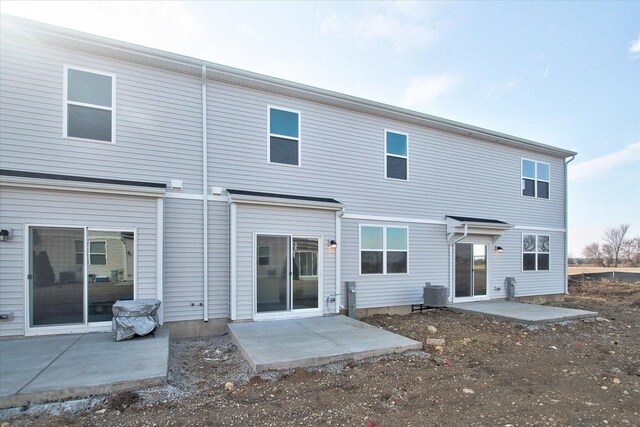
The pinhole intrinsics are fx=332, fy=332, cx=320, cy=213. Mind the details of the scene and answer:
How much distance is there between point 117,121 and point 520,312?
35.7 feet

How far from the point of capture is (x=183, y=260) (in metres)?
7.00

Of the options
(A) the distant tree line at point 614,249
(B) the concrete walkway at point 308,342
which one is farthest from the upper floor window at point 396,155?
(A) the distant tree line at point 614,249

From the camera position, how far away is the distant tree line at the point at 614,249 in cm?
3634

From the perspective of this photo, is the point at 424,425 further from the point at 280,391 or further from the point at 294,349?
the point at 294,349

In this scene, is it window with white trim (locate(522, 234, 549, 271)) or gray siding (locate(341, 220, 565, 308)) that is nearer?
gray siding (locate(341, 220, 565, 308))

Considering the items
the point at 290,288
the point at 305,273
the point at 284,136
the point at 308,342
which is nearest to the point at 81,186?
the point at 284,136

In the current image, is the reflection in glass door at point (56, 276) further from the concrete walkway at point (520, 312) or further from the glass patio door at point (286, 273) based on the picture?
the concrete walkway at point (520, 312)

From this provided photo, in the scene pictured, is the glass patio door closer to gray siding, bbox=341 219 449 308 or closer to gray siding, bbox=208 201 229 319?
gray siding, bbox=208 201 229 319

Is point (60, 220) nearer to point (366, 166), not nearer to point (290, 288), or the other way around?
point (290, 288)

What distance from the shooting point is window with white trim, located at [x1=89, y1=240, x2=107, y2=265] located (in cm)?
622

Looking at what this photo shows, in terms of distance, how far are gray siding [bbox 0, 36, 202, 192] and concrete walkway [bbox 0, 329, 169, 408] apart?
3.07 meters

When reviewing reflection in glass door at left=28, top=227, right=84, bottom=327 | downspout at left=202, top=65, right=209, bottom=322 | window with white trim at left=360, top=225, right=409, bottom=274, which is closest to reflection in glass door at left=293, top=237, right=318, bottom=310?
window with white trim at left=360, top=225, right=409, bottom=274

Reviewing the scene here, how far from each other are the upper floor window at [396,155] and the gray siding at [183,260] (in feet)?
17.6

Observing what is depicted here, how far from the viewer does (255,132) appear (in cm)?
→ 789
